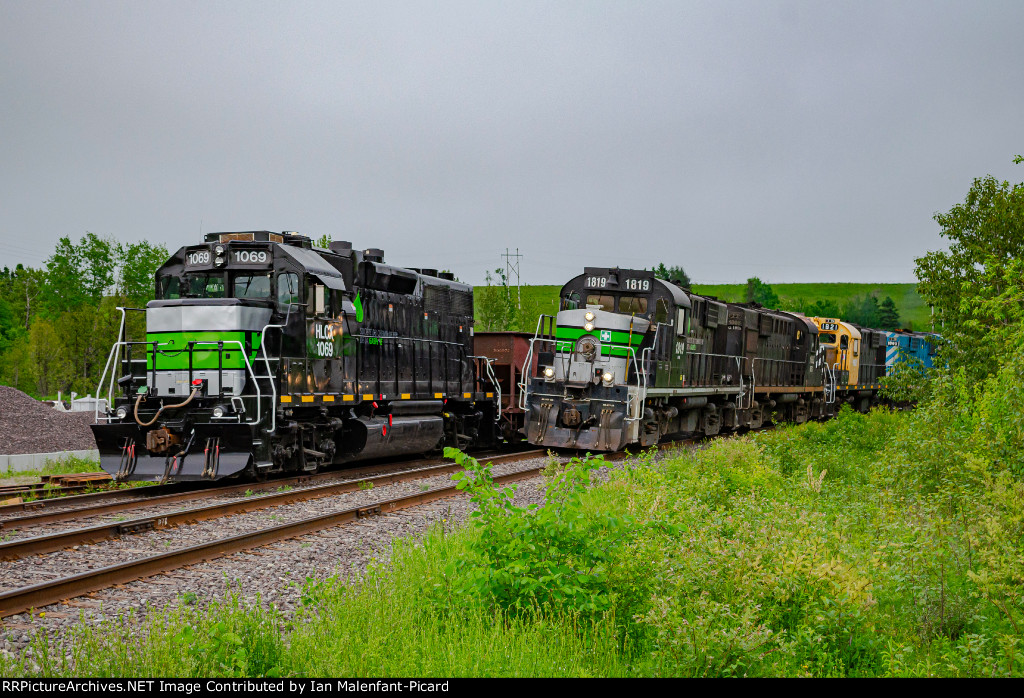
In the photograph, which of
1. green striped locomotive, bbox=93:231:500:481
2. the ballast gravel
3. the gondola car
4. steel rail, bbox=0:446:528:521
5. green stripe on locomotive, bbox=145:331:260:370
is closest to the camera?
the ballast gravel

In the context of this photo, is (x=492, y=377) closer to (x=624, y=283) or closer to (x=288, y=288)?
(x=624, y=283)

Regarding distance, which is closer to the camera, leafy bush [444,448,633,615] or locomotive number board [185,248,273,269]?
leafy bush [444,448,633,615]

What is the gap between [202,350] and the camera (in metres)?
13.1

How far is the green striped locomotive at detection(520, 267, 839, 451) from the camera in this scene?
18000 mm

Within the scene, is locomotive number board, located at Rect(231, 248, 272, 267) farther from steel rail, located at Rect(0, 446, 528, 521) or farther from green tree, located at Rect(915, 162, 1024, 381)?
green tree, located at Rect(915, 162, 1024, 381)

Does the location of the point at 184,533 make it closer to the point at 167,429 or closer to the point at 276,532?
the point at 276,532

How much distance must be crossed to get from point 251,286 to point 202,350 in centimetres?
140

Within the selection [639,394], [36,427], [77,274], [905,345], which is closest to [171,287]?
[36,427]

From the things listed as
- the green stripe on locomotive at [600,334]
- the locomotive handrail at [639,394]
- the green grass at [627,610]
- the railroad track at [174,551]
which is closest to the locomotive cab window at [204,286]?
the railroad track at [174,551]

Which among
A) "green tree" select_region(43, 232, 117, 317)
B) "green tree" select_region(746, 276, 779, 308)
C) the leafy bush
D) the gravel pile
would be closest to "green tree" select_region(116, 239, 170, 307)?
"green tree" select_region(43, 232, 117, 317)

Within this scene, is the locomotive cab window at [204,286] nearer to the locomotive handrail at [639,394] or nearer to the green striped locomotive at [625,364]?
the green striped locomotive at [625,364]

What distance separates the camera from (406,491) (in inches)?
520
